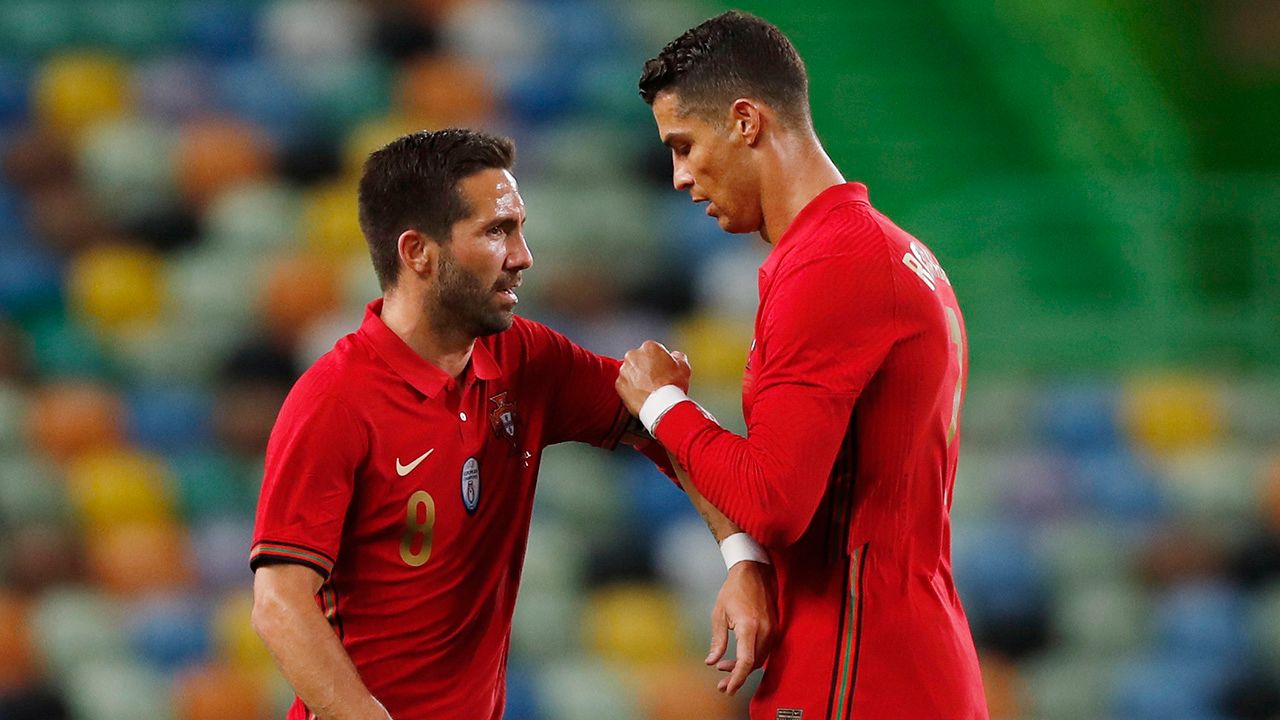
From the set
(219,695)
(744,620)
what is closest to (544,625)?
(219,695)

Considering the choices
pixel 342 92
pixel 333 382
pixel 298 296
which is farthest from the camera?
pixel 342 92

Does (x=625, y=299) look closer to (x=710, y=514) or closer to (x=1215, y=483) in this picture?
(x=1215, y=483)

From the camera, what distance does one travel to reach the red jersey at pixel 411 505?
8.19ft

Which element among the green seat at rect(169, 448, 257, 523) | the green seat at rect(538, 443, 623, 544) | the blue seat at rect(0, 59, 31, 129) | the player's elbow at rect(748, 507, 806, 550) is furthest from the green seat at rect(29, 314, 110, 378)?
the player's elbow at rect(748, 507, 806, 550)

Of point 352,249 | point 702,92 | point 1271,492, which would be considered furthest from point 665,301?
point 702,92

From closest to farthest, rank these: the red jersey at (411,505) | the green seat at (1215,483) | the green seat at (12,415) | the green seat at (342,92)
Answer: the red jersey at (411,505) < the green seat at (1215,483) < the green seat at (12,415) < the green seat at (342,92)

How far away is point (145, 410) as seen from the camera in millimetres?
6215

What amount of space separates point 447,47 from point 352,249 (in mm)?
1339

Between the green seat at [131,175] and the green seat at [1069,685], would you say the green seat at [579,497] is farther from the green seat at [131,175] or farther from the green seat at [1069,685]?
the green seat at [131,175]

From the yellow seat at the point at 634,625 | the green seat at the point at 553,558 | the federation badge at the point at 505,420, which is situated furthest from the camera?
the green seat at the point at 553,558

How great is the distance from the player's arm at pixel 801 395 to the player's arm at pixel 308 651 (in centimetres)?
61

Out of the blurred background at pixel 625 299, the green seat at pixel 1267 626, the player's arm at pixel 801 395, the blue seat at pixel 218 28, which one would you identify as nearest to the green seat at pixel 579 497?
the blurred background at pixel 625 299

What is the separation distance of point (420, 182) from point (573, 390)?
19.2 inches

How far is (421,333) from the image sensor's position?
270 centimetres
